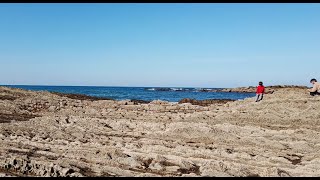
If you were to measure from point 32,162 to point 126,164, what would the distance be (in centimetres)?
226

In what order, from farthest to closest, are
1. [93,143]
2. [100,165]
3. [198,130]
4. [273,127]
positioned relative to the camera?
[273,127] < [198,130] < [93,143] < [100,165]

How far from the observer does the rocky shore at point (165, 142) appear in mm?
8570

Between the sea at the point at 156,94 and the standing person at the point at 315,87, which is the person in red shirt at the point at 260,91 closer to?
the standing person at the point at 315,87

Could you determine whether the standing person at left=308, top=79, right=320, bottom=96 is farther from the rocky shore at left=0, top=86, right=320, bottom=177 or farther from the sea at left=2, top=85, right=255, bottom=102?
the sea at left=2, top=85, right=255, bottom=102

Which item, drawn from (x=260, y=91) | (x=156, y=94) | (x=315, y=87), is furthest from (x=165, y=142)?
(x=156, y=94)

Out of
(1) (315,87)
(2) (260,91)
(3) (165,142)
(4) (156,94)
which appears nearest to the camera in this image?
(3) (165,142)

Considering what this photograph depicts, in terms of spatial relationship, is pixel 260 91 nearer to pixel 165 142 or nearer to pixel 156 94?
pixel 165 142

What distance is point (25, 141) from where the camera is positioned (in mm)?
10758

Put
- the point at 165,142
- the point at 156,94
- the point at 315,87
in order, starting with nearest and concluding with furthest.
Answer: the point at 165,142
the point at 315,87
the point at 156,94

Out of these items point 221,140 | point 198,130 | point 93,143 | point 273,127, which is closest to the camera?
point 93,143

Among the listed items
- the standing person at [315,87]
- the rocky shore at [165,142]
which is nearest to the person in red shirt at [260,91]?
the rocky shore at [165,142]

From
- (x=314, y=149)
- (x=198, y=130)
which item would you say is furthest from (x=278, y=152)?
(x=198, y=130)

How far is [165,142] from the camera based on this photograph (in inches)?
469

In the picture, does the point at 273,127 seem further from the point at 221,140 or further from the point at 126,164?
the point at 126,164
